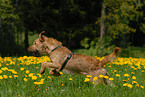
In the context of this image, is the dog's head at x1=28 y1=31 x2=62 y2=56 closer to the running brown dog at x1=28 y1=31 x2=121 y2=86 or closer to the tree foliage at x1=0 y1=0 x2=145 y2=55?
the running brown dog at x1=28 y1=31 x2=121 y2=86

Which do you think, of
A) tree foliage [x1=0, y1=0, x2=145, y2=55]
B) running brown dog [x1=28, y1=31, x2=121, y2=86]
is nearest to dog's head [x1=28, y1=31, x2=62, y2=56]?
running brown dog [x1=28, y1=31, x2=121, y2=86]

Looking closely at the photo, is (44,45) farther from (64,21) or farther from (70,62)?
(64,21)

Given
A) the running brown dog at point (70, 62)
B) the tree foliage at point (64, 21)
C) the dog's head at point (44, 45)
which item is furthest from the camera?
the tree foliage at point (64, 21)

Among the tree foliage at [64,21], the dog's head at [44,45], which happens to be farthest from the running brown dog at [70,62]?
the tree foliage at [64,21]

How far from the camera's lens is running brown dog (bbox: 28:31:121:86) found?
3.77m

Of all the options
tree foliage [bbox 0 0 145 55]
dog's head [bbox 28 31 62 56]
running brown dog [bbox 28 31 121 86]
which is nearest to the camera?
running brown dog [bbox 28 31 121 86]

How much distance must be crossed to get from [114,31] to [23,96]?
38.7 ft

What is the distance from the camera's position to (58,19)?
18.3 metres

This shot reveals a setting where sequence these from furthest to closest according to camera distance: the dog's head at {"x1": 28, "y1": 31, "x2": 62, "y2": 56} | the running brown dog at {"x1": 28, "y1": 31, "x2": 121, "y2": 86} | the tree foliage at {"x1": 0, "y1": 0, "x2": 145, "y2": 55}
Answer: the tree foliage at {"x1": 0, "y1": 0, "x2": 145, "y2": 55}
the dog's head at {"x1": 28, "y1": 31, "x2": 62, "y2": 56}
the running brown dog at {"x1": 28, "y1": 31, "x2": 121, "y2": 86}

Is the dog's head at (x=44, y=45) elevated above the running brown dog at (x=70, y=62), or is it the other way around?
the dog's head at (x=44, y=45)

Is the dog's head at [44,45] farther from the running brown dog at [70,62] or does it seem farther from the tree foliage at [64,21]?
the tree foliage at [64,21]

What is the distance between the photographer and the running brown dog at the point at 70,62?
3.77 metres

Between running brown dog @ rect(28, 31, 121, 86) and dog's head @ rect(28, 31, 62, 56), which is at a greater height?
dog's head @ rect(28, 31, 62, 56)

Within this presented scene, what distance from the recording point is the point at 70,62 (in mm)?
3924
